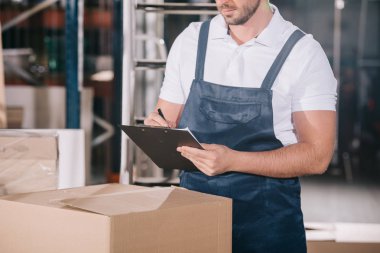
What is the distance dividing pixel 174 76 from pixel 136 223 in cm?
91

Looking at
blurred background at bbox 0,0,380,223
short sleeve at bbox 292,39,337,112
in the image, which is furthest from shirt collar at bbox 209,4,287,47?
blurred background at bbox 0,0,380,223

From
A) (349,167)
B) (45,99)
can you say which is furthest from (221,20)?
(349,167)

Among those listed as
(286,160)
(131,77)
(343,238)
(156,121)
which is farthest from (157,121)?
(343,238)

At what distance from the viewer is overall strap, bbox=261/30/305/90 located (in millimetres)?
2027

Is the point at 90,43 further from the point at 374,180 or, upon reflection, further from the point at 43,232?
the point at 43,232

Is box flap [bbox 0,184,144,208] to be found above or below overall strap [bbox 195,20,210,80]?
below

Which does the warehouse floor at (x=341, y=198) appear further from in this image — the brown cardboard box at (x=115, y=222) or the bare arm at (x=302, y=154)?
the brown cardboard box at (x=115, y=222)

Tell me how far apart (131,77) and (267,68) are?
772 mm

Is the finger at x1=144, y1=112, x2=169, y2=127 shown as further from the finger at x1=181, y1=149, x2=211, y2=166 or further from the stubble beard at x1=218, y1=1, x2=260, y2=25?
the stubble beard at x1=218, y1=1, x2=260, y2=25

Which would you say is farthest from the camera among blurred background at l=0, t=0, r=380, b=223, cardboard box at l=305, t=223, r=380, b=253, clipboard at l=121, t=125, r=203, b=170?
blurred background at l=0, t=0, r=380, b=223

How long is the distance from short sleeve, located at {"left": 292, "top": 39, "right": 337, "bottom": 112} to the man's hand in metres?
0.26

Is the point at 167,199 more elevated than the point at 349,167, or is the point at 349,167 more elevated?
the point at 167,199

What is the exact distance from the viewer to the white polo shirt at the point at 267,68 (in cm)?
201

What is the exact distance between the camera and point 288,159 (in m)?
1.98
